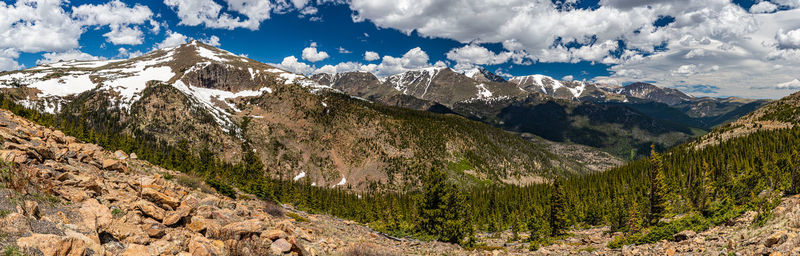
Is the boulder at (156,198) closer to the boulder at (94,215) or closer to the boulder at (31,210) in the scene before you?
the boulder at (94,215)

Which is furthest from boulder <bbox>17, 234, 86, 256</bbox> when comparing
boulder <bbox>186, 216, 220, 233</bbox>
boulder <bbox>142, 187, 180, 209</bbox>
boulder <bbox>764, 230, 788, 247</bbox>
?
boulder <bbox>764, 230, 788, 247</bbox>

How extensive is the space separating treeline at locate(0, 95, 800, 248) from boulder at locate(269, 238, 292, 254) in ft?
89.2

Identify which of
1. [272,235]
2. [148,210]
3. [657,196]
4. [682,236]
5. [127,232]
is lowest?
[657,196]

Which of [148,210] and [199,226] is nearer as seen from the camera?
[148,210]

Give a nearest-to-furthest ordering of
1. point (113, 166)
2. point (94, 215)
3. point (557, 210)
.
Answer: point (94, 215)
point (113, 166)
point (557, 210)

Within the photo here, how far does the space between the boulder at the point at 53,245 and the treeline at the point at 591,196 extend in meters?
31.9

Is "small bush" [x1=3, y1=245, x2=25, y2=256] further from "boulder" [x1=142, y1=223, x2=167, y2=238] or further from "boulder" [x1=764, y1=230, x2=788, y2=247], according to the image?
"boulder" [x1=764, y1=230, x2=788, y2=247]

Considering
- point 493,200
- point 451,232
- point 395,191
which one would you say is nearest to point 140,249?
point 451,232

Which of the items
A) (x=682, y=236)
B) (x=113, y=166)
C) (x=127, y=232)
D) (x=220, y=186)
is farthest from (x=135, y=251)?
(x=682, y=236)

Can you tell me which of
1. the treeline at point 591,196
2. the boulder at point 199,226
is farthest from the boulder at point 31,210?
the treeline at point 591,196

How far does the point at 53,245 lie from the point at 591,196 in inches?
5006

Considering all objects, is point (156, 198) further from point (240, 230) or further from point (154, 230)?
point (240, 230)

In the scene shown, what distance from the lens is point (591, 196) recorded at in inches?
4291

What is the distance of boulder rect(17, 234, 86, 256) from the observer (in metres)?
7.59
